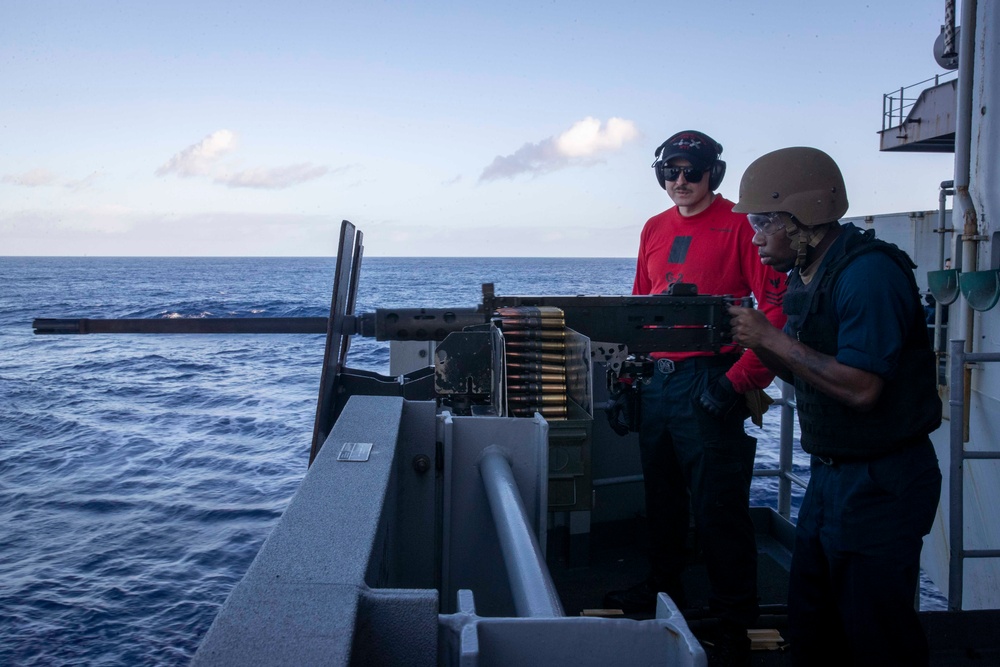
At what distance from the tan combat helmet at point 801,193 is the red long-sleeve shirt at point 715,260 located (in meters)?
0.92

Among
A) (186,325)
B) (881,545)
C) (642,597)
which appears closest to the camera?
(881,545)

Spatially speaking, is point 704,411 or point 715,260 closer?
point 704,411

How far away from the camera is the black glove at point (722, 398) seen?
4039 millimetres

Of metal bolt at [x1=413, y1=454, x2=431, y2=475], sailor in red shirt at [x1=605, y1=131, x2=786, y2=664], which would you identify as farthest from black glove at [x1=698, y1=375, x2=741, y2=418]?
metal bolt at [x1=413, y1=454, x2=431, y2=475]

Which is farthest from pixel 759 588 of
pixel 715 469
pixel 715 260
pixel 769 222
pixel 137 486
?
pixel 137 486

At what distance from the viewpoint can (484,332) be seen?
163 inches

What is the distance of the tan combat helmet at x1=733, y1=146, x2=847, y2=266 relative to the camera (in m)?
3.19

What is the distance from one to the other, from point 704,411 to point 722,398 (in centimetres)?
13

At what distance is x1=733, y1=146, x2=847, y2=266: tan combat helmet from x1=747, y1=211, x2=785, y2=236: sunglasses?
0.02m

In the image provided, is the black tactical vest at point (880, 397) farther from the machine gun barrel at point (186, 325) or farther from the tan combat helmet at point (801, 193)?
the machine gun barrel at point (186, 325)

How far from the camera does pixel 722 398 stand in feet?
13.3

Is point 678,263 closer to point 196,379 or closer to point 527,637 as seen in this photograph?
point 527,637

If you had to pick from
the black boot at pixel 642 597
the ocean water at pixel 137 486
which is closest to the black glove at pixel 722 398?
the black boot at pixel 642 597

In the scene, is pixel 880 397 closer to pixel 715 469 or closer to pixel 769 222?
pixel 769 222
